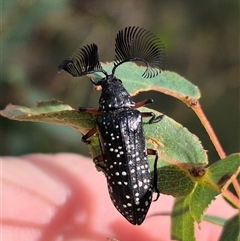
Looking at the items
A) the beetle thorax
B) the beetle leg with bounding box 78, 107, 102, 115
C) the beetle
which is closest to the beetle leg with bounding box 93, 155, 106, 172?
the beetle

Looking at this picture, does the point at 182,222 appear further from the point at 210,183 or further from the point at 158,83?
the point at 158,83

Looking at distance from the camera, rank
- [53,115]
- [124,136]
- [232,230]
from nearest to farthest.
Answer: [53,115], [232,230], [124,136]

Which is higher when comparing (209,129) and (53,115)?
(209,129)

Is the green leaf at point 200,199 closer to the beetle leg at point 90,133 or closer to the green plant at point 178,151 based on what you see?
the green plant at point 178,151

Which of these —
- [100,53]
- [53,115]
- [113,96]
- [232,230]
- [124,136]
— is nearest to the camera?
[53,115]

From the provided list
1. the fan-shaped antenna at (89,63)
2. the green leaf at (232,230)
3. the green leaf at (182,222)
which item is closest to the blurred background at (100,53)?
the fan-shaped antenna at (89,63)

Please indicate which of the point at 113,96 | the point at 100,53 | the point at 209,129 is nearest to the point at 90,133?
the point at 113,96

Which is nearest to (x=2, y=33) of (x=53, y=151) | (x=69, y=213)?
(x=53, y=151)
